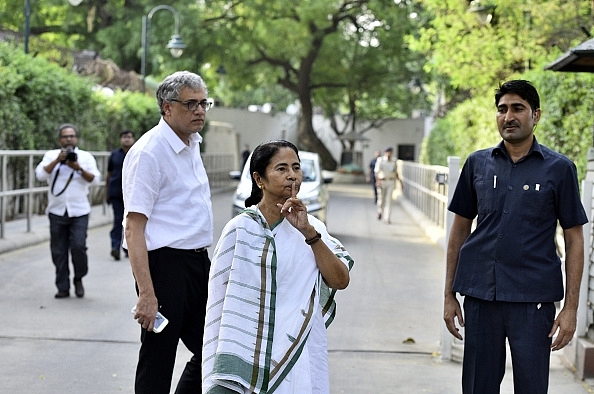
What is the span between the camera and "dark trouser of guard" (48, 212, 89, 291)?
10.6 metres

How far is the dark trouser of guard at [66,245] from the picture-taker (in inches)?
417

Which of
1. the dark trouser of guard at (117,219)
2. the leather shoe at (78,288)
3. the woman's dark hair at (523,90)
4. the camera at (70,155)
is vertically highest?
the woman's dark hair at (523,90)

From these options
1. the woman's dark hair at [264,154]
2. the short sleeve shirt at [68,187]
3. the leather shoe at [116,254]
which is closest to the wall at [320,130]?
the leather shoe at [116,254]

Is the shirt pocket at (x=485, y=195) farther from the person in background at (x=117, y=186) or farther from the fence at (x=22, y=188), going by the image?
the fence at (x=22, y=188)

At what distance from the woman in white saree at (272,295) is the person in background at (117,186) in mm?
9770

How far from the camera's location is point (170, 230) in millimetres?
4953

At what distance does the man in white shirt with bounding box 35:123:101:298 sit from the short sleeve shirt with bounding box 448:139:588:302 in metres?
6.66

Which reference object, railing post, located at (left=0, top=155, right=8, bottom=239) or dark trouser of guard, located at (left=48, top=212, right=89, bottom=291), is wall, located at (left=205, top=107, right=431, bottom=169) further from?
dark trouser of guard, located at (left=48, top=212, right=89, bottom=291)

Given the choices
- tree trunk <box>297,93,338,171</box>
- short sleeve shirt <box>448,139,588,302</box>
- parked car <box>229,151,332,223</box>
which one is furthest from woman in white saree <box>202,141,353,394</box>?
tree trunk <box>297,93,338,171</box>

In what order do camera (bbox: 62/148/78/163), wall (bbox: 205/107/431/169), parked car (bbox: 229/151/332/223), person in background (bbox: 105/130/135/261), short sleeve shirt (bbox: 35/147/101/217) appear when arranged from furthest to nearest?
wall (bbox: 205/107/431/169) < parked car (bbox: 229/151/332/223) < person in background (bbox: 105/130/135/261) < camera (bbox: 62/148/78/163) < short sleeve shirt (bbox: 35/147/101/217)

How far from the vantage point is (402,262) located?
15.6m

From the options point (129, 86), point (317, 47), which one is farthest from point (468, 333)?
point (317, 47)

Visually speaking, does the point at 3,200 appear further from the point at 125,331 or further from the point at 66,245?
the point at 125,331

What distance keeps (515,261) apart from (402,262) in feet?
36.4
